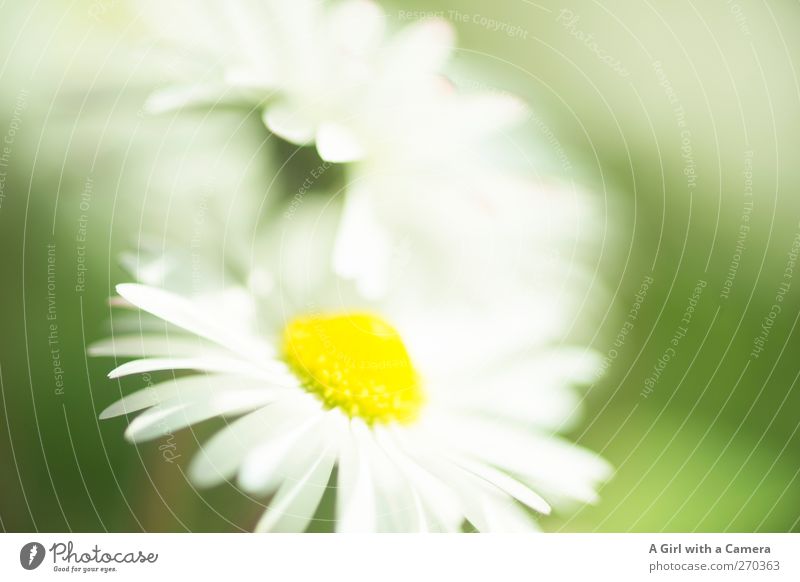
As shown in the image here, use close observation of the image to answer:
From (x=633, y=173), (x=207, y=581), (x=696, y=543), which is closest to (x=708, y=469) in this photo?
(x=696, y=543)

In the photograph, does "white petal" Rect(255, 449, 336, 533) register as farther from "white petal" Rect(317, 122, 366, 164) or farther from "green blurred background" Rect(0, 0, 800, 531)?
"white petal" Rect(317, 122, 366, 164)

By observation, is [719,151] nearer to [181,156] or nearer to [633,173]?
[633,173]

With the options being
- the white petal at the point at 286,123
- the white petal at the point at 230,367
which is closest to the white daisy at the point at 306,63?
the white petal at the point at 286,123

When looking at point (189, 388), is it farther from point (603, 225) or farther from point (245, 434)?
point (603, 225)

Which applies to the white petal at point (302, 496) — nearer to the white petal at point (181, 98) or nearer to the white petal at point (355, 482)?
the white petal at point (355, 482)

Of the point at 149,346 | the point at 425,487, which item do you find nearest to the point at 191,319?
the point at 149,346
